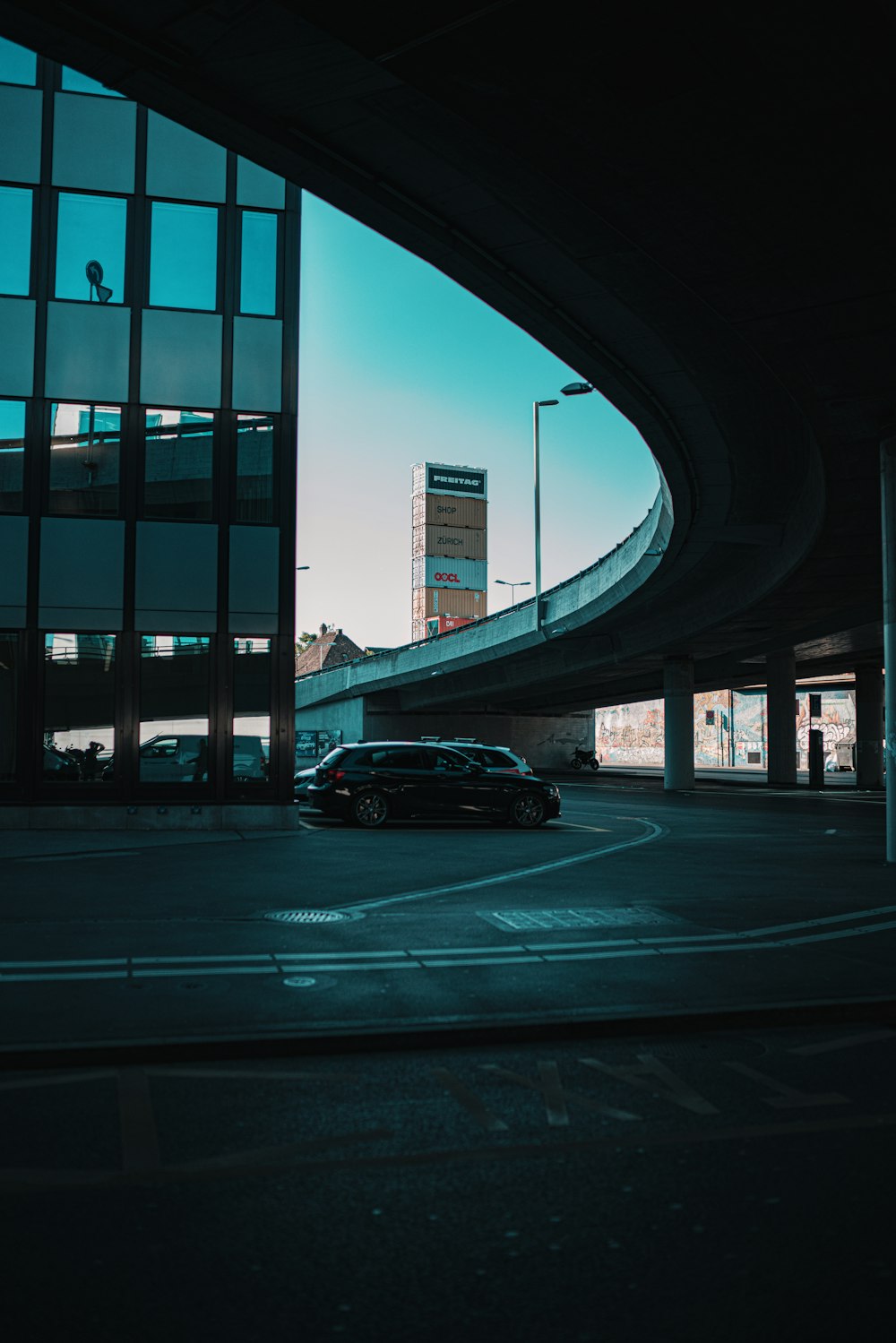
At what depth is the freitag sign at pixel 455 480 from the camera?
3814 inches

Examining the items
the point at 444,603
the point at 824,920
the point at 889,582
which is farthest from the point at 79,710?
the point at 444,603

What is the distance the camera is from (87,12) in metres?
7.35

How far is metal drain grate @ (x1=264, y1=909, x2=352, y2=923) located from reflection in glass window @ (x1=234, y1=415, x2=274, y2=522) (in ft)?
35.5

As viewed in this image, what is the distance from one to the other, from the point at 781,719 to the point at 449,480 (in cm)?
5576

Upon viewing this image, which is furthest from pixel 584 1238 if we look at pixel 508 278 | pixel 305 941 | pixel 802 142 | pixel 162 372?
pixel 162 372

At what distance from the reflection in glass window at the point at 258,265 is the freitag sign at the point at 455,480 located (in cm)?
7614

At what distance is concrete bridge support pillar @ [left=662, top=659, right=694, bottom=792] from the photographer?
148 ft

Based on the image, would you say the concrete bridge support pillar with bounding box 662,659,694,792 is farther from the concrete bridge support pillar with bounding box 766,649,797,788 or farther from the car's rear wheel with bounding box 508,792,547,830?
the car's rear wheel with bounding box 508,792,547,830

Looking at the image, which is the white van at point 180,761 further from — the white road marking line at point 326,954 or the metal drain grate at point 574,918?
the white road marking line at point 326,954

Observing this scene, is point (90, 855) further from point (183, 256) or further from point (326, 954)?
point (183, 256)

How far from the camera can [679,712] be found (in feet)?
151

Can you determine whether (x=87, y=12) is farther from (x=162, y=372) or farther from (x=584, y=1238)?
(x=162, y=372)

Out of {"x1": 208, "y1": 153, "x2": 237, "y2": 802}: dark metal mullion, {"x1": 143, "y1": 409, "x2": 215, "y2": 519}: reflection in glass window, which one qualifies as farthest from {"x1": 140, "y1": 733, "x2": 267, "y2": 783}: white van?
{"x1": 143, "y1": 409, "x2": 215, "y2": 519}: reflection in glass window

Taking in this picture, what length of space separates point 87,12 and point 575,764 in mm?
66895
